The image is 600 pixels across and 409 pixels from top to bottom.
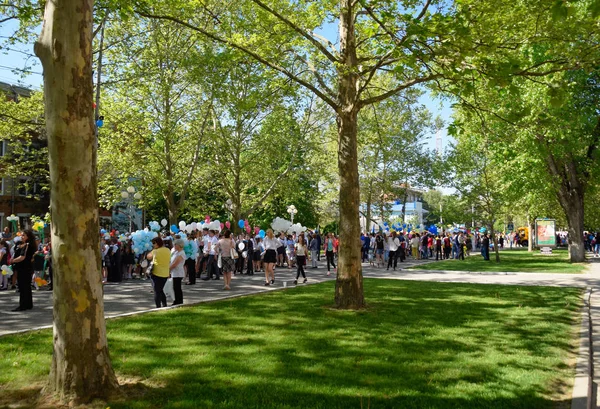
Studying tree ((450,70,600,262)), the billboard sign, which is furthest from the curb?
the billboard sign

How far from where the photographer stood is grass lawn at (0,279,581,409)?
17.5 feet

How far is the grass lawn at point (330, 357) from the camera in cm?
534

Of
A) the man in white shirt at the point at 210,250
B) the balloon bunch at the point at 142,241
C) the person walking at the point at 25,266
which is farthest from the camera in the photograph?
the man in white shirt at the point at 210,250

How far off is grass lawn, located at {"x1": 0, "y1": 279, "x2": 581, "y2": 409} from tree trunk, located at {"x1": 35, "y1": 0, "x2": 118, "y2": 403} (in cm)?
60

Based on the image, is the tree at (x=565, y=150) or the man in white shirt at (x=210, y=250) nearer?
the man in white shirt at (x=210, y=250)

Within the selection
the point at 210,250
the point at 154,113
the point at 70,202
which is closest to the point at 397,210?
the point at 154,113

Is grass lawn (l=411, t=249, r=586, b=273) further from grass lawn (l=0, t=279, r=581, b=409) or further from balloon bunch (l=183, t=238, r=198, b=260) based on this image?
balloon bunch (l=183, t=238, r=198, b=260)

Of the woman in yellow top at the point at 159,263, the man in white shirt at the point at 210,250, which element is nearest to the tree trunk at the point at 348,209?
the woman in yellow top at the point at 159,263

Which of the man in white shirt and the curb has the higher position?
the man in white shirt

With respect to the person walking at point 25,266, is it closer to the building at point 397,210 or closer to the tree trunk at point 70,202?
the tree trunk at point 70,202

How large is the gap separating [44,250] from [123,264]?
3298 millimetres

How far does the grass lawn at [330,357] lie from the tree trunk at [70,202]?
0.60 m

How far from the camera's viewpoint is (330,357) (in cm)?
699

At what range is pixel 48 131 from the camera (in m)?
5.05
